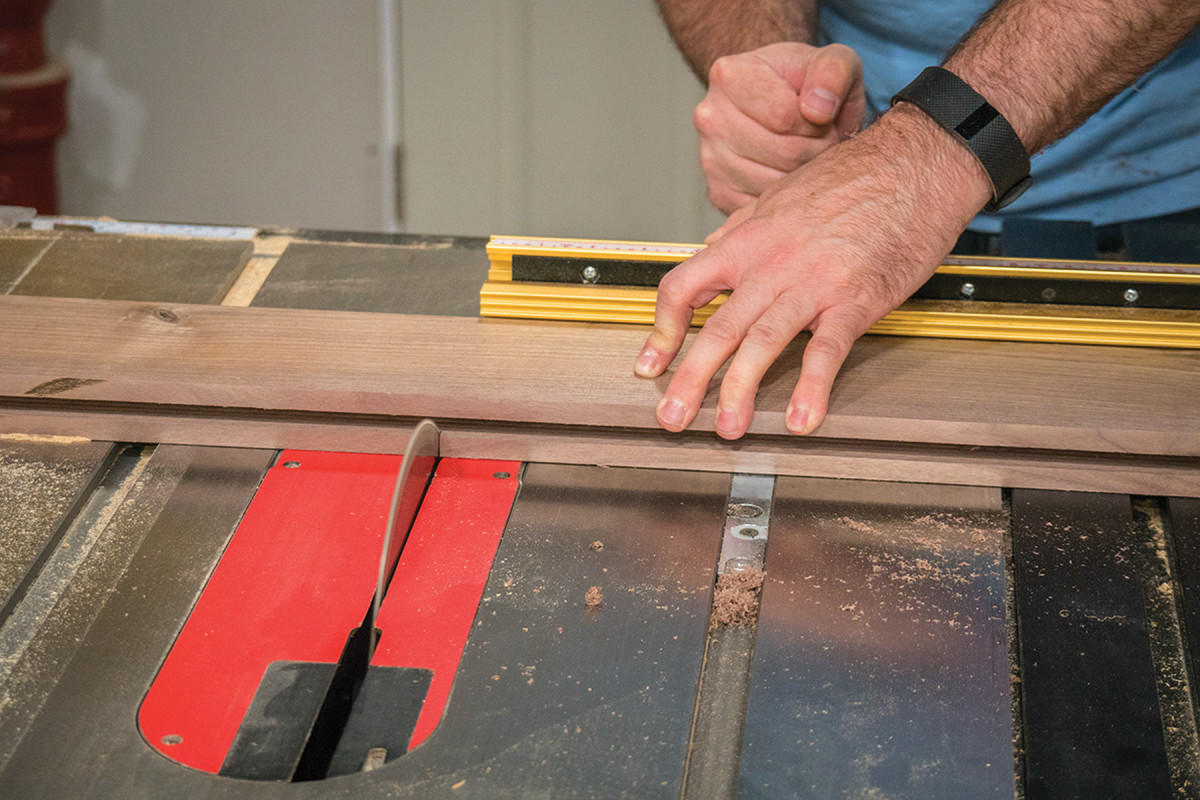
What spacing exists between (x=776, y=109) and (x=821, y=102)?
7 cm

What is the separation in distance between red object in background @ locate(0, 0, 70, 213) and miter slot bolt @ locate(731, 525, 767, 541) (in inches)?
113

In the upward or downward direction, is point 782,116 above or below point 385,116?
above

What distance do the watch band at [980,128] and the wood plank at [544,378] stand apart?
0.21 m

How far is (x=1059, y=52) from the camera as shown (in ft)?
4.77

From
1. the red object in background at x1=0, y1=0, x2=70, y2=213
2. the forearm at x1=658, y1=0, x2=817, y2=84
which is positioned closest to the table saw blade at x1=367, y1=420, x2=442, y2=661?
the forearm at x1=658, y1=0, x2=817, y2=84

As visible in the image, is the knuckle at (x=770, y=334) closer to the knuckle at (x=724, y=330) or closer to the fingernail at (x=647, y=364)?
the knuckle at (x=724, y=330)

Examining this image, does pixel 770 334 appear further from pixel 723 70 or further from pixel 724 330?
pixel 723 70

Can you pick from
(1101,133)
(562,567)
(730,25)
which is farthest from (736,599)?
(730,25)

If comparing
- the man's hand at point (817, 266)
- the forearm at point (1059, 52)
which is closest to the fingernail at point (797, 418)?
the man's hand at point (817, 266)

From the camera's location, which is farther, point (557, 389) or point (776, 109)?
point (776, 109)

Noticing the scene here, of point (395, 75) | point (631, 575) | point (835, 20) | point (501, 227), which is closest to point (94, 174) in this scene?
point (395, 75)

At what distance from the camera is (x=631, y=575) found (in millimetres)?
1130

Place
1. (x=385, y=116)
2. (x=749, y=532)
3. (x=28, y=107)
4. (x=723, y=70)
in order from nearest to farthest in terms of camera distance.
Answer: (x=749, y=532) < (x=723, y=70) < (x=28, y=107) < (x=385, y=116)

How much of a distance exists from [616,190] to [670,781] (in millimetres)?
3277
